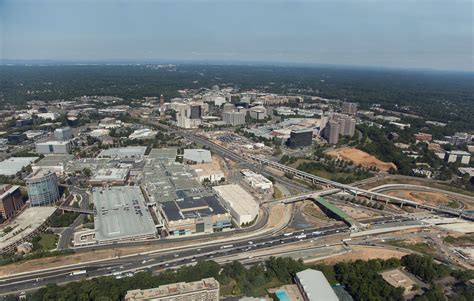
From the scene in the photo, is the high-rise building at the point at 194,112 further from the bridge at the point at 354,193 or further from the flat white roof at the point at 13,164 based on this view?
the flat white roof at the point at 13,164

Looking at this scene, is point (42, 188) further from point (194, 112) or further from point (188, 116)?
point (194, 112)

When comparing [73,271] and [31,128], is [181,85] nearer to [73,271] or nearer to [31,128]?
[31,128]

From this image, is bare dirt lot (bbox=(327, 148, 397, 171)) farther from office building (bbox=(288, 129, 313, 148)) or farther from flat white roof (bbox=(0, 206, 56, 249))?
flat white roof (bbox=(0, 206, 56, 249))

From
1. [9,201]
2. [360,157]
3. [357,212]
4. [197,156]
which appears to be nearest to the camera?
[9,201]

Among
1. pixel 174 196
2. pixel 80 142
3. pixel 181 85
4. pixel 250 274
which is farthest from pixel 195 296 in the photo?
pixel 181 85

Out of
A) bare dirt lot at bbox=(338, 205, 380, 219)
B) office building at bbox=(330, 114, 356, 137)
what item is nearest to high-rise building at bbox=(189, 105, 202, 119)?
office building at bbox=(330, 114, 356, 137)

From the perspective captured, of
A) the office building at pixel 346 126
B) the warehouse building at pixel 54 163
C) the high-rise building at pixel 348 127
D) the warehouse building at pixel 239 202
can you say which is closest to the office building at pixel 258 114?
the office building at pixel 346 126

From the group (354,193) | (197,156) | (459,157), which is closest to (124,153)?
(197,156)
